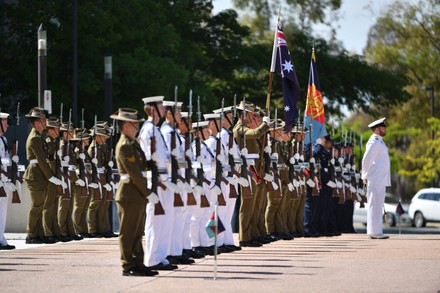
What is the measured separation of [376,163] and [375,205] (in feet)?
2.48

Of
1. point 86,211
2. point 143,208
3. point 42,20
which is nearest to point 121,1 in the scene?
point 42,20

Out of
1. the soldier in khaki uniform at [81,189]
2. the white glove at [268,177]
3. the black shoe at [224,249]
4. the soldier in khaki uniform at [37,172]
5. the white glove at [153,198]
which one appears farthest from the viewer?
the soldier in khaki uniform at [81,189]

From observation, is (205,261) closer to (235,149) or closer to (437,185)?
(235,149)

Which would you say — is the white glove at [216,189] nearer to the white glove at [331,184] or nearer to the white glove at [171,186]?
the white glove at [171,186]

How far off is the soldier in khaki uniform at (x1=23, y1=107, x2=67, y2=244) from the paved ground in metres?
0.77

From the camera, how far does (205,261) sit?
1753 cm

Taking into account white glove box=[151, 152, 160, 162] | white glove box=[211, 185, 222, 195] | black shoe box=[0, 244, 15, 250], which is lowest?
black shoe box=[0, 244, 15, 250]

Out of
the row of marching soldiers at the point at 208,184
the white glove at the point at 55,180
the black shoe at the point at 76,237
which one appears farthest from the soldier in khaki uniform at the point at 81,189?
the row of marching soldiers at the point at 208,184

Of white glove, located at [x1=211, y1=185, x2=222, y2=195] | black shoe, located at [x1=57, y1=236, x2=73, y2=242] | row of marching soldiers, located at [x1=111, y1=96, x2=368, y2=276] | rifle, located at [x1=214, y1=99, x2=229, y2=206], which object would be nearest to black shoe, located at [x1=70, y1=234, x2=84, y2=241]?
black shoe, located at [x1=57, y1=236, x2=73, y2=242]

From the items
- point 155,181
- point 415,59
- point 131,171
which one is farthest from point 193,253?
point 415,59

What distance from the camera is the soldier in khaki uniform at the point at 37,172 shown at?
68.8 ft

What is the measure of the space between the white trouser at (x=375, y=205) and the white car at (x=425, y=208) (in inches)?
816

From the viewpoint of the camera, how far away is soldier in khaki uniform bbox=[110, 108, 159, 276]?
15102 mm

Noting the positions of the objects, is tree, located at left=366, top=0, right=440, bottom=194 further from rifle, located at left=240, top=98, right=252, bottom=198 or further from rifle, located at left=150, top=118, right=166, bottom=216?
rifle, located at left=150, top=118, right=166, bottom=216
